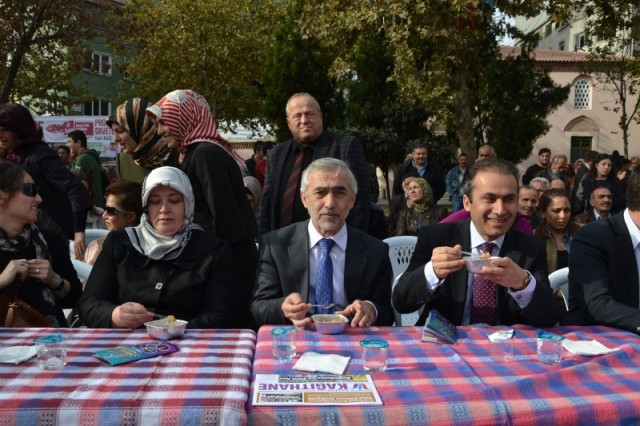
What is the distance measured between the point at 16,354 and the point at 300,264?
131 centimetres

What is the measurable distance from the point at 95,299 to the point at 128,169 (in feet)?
6.11

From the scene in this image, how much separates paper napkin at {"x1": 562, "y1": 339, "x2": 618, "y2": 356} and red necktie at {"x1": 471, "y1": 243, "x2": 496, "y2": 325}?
0.55 m

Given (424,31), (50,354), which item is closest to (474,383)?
(50,354)

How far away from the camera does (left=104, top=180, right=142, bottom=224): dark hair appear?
4004 mm

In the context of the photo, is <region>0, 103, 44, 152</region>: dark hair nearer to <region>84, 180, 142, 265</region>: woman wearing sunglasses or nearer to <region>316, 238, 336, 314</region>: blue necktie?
<region>84, 180, 142, 265</region>: woman wearing sunglasses

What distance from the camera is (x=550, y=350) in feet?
7.72

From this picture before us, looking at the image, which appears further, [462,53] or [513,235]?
[462,53]

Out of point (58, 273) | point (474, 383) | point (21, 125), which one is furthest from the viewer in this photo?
point (21, 125)

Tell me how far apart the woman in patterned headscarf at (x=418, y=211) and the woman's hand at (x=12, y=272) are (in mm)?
4591

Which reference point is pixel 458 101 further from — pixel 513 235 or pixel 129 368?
pixel 129 368

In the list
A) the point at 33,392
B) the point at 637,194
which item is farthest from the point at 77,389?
the point at 637,194

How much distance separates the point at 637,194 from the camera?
3119 mm

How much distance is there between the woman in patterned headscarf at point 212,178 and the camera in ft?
12.4

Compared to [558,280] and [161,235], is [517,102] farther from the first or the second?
[161,235]
